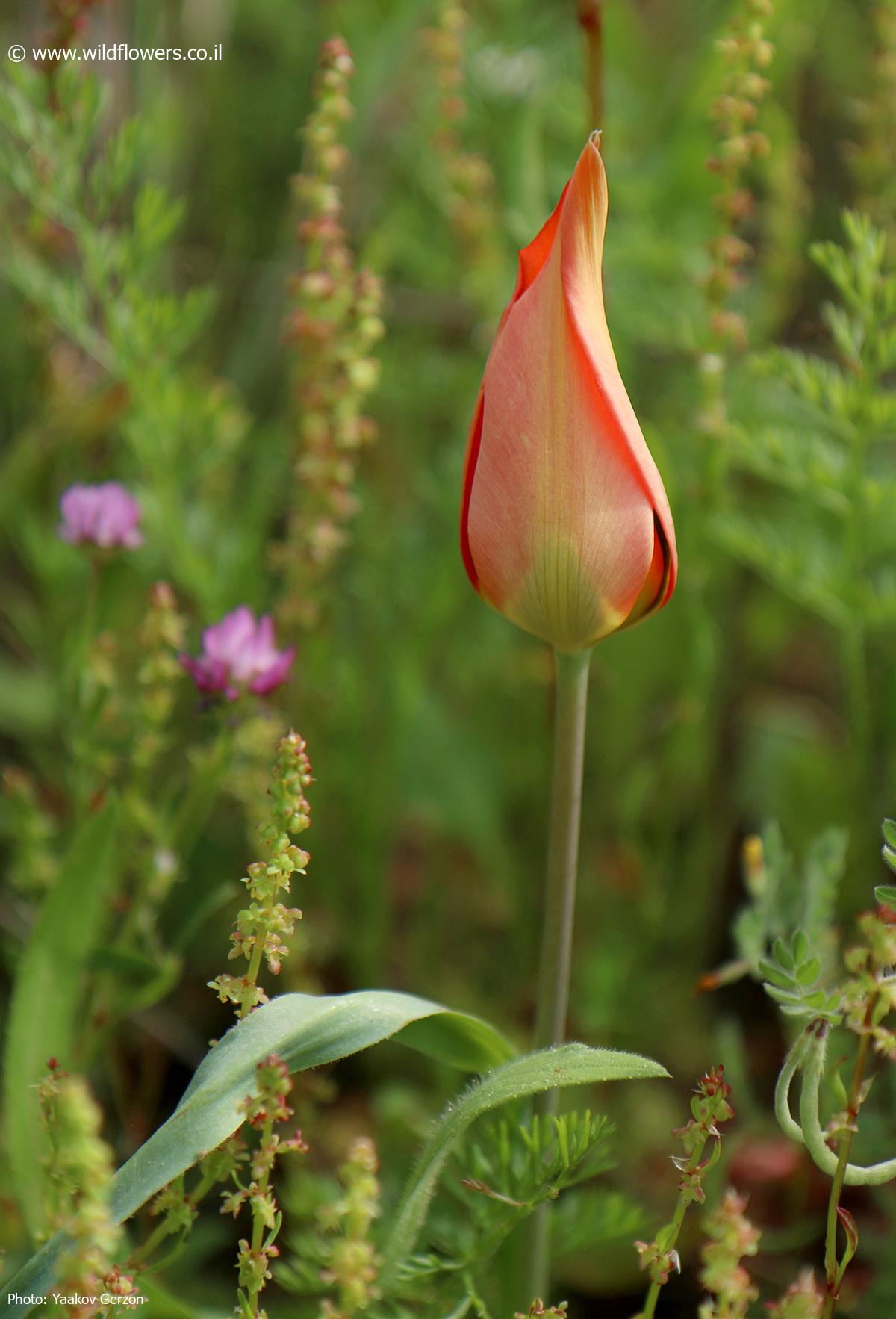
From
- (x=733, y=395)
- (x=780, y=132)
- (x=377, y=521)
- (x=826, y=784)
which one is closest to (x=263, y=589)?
(x=377, y=521)

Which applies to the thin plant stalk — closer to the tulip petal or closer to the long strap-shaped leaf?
the tulip petal

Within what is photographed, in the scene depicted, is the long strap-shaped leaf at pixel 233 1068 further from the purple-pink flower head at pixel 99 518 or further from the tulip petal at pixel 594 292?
the purple-pink flower head at pixel 99 518

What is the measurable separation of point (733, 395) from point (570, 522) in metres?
0.58

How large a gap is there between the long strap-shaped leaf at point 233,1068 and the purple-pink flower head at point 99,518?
0.36 metres

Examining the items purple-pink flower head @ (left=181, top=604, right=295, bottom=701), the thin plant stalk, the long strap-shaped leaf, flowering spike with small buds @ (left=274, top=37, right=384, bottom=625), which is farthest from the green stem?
the thin plant stalk

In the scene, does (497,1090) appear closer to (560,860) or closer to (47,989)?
(560,860)

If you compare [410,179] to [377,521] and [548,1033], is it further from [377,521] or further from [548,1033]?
[548,1033]

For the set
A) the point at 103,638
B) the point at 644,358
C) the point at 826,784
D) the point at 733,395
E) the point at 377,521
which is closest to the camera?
the point at 103,638

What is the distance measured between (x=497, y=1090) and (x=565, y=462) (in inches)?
9.6

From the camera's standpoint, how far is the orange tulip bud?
47 centimetres

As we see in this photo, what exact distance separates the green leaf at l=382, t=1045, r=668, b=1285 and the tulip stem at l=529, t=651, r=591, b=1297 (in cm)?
7

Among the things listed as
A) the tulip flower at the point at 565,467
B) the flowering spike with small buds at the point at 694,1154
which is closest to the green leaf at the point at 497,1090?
the flowering spike with small buds at the point at 694,1154

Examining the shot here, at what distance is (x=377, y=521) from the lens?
50.2 inches

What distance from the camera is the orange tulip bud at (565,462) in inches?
18.7
